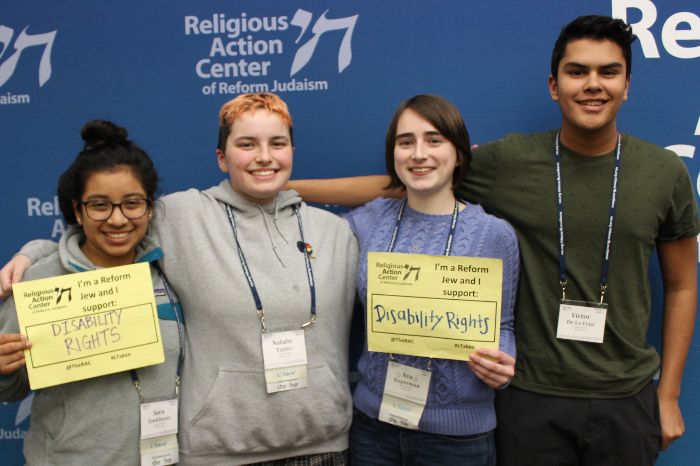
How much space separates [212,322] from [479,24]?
147 centimetres

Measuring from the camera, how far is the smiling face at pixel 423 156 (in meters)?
1.63

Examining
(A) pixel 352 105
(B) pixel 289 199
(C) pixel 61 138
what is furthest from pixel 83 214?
(A) pixel 352 105

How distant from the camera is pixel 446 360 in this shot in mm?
1624

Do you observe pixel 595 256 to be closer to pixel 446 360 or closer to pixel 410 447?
pixel 446 360

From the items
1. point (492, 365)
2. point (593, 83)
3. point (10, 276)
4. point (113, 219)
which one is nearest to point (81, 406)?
point (10, 276)

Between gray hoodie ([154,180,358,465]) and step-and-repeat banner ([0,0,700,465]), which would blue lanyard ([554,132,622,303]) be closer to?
step-and-repeat banner ([0,0,700,465])

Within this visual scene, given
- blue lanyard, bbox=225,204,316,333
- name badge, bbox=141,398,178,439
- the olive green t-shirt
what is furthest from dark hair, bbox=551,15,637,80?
name badge, bbox=141,398,178,439

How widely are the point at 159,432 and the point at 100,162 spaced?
765mm

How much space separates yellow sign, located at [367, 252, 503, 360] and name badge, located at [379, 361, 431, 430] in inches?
2.7

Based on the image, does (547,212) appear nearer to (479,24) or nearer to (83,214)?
(479,24)

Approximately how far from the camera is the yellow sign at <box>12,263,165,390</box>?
4.79 ft

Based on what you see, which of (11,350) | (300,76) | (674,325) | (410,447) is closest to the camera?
(11,350)

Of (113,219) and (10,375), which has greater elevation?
(113,219)

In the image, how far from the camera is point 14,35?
7.39 feet
